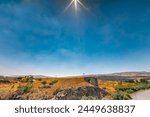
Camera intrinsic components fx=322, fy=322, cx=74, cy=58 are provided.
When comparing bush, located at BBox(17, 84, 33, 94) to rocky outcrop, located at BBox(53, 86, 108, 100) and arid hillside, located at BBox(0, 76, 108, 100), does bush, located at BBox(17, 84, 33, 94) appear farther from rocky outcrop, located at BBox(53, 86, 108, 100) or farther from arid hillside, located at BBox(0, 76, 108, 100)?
rocky outcrop, located at BBox(53, 86, 108, 100)

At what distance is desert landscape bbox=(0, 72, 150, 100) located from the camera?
12172 millimetres

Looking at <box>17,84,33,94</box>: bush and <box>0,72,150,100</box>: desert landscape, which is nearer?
<box>0,72,150,100</box>: desert landscape

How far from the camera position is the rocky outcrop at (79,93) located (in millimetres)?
11892

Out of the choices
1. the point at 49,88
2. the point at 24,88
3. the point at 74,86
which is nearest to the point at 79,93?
the point at 74,86

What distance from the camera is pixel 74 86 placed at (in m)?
12.8

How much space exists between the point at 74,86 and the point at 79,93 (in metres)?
0.77

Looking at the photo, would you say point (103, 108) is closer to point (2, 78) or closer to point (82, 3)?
point (82, 3)

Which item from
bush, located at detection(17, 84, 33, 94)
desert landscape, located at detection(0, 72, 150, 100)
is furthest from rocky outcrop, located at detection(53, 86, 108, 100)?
A: bush, located at detection(17, 84, 33, 94)

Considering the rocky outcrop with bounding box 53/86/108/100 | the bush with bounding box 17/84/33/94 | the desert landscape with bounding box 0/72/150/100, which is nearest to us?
the rocky outcrop with bounding box 53/86/108/100

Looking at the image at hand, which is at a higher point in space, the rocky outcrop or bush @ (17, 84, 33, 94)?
bush @ (17, 84, 33, 94)

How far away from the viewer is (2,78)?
14383 mm

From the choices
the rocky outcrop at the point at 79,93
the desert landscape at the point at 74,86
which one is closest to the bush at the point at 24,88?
the desert landscape at the point at 74,86

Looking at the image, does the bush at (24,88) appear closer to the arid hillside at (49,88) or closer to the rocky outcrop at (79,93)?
the arid hillside at (49,88)

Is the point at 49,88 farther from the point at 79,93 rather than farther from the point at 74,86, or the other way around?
the point at 79,93
